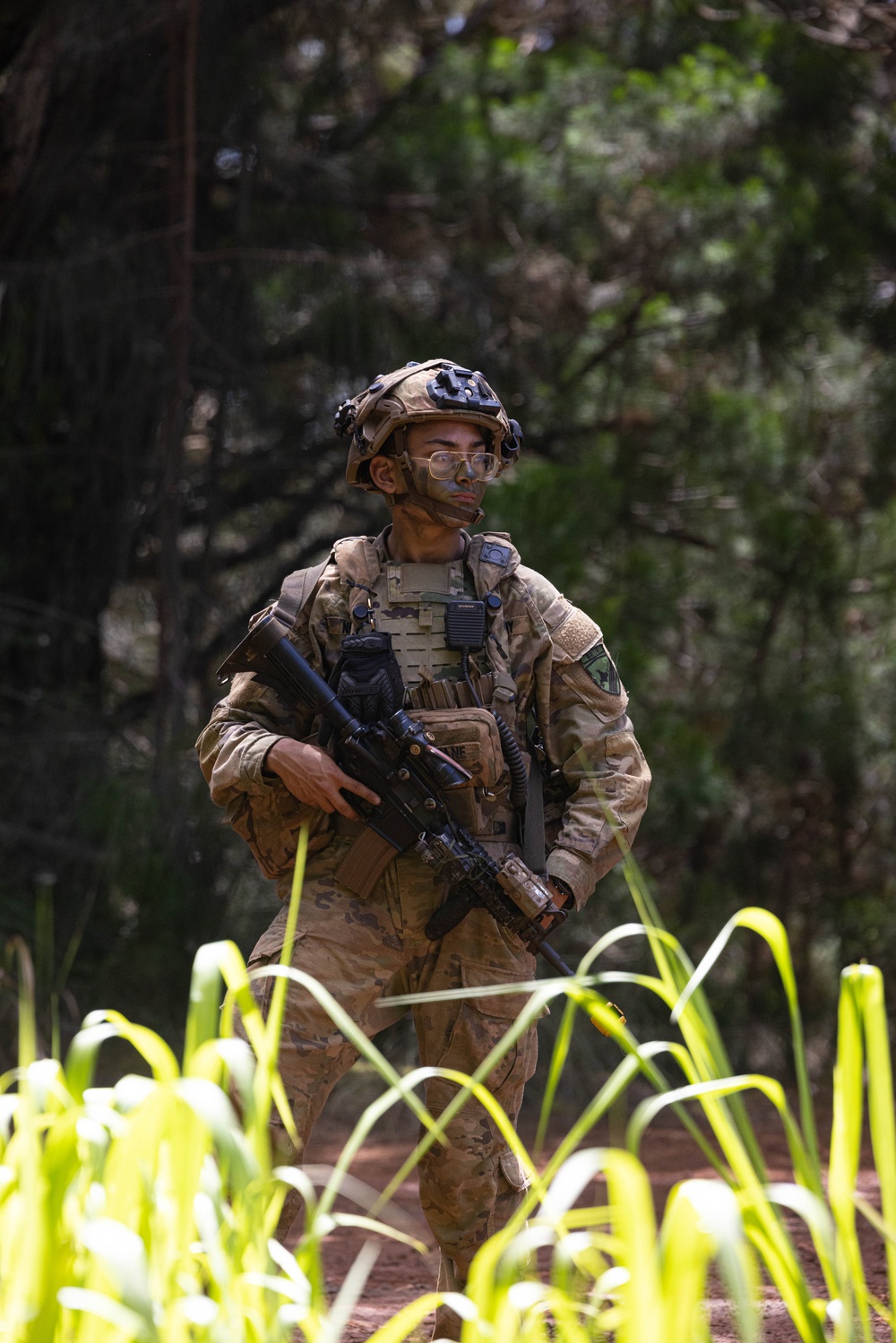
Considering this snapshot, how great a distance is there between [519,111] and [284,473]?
210 cm

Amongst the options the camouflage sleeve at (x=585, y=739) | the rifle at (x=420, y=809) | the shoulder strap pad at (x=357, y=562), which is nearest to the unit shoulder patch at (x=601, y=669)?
the camouflage sleeve at (x=585, y=739)

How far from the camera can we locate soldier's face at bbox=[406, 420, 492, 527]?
2.96 m

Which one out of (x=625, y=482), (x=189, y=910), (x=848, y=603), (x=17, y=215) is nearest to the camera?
(x=189, y=910)

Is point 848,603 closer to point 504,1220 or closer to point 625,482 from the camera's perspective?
point 625,482

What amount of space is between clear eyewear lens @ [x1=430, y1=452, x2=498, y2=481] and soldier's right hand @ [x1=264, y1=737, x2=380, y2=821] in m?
0.61

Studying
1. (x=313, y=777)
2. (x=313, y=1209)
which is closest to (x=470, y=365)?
(x=313, y=777)

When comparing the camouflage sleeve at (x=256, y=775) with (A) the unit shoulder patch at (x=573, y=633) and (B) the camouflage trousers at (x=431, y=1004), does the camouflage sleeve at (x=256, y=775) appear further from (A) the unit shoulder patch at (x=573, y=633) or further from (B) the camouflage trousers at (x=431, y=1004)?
(A) the unit shoulder patch at (x=573, y=633)

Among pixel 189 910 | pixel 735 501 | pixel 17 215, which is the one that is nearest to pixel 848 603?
pixel 735 501

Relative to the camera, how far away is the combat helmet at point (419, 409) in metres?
2.98

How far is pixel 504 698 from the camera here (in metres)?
3.01

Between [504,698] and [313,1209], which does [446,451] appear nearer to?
[504,698]

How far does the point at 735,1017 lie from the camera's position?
24.8 ft

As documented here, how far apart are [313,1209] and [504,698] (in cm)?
145

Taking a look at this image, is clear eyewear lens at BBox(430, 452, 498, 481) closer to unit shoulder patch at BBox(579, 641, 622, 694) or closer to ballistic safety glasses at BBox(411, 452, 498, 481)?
ballistic safety glasses at BBox(411, 452, 498, 481)
